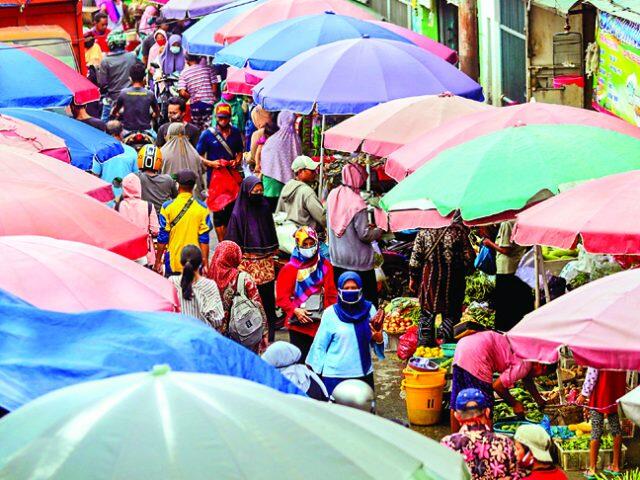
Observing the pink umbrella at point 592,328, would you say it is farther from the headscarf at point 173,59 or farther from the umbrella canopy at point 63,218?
the headscarf at point 173,59

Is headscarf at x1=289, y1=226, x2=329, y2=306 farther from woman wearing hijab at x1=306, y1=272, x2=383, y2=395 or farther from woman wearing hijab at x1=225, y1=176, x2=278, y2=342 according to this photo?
woman wearing hijab at x1=225, y1=176, x2=278, y2=342

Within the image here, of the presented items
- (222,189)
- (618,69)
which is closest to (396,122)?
(618,69)

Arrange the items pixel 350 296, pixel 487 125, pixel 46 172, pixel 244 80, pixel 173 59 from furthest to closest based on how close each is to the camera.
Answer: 1. pixel 173 59
2. pixel 244 80
3. pixel 487 125
4. pixel 46 172
5. pixel 350 296

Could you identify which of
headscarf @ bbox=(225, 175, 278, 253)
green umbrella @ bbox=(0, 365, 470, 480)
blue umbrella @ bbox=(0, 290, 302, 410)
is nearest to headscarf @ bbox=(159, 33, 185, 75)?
headscarf @ bbox=(225, 175, 278, 253)

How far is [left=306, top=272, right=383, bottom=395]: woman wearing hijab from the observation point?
10227mm

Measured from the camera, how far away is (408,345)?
12.4m

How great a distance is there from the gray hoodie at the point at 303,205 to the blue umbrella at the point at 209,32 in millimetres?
6543

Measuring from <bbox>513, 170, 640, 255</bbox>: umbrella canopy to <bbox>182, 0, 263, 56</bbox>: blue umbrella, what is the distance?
419 inches

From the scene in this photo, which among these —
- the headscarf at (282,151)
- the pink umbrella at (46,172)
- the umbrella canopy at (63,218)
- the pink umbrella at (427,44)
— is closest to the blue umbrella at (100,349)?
the umbrella canopy at (63,218)

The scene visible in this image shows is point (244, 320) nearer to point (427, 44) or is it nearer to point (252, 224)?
point (252, 224)

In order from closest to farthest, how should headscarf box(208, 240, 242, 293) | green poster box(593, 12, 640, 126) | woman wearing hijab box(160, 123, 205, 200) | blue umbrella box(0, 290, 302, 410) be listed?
blue umbrella box(0, 290, 302, 410)
headscarf box(208, 240, 242, 293)
green poster box(593, 12, 640, 126)
woman wearing hijab box(160, 123, 205, 200)

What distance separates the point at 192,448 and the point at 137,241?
500 cm

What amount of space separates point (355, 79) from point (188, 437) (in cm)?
986

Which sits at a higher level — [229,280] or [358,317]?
[229,280]
